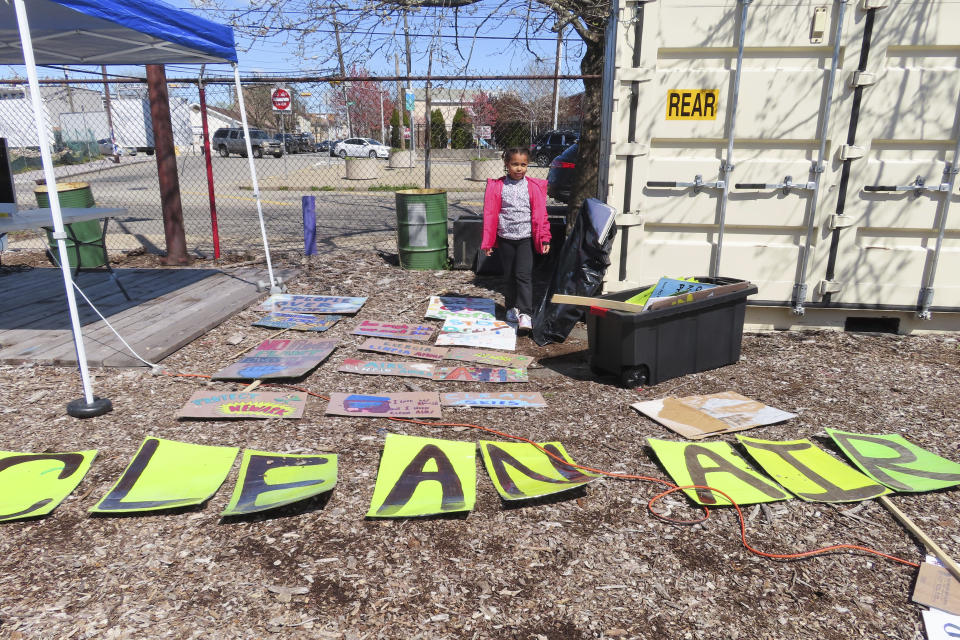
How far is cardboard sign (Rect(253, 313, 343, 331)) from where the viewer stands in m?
5.33

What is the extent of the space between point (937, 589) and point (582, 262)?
3.13m

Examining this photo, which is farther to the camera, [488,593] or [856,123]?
[856,123]

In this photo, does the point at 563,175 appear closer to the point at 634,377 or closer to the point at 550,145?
the point at 634,377

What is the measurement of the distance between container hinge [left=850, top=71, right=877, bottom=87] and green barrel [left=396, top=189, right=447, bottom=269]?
14.2ft

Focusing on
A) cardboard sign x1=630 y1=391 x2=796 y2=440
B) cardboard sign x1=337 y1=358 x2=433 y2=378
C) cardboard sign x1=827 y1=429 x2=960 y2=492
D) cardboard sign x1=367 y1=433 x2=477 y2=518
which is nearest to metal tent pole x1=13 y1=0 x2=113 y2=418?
cardboard sign x1=337 y1=358 x2=433 y2=378

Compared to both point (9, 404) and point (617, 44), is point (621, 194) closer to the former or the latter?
point (617, 44)

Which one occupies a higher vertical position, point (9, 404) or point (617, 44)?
point (617, 44)

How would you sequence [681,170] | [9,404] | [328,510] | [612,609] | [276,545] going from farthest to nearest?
[681,170]
[9,404]
[328,510]
[276,545]
[612,609]

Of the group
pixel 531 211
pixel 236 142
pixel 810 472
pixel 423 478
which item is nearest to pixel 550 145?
pixel 531 211

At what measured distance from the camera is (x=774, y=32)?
4770 millimetres

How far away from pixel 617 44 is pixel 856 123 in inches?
78.8

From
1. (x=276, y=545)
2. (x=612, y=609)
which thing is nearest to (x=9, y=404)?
(x=276, y=545)

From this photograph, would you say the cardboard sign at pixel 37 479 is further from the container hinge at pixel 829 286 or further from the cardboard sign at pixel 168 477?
the container hinge at pixel 829 286

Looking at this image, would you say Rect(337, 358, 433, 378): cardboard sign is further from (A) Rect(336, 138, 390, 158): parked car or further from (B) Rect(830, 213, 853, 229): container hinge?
(A) Rect(336, 138, 390, 158): parked car
